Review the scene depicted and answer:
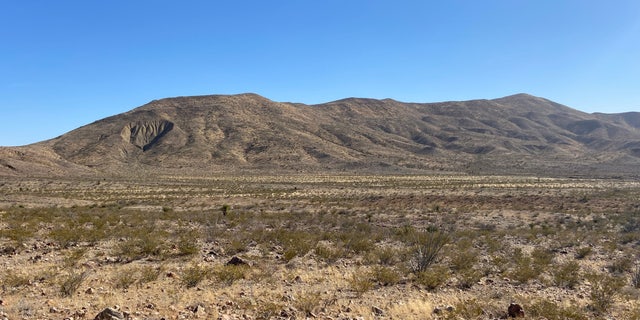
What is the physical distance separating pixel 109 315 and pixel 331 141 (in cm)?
11737

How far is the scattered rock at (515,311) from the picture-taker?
763cm

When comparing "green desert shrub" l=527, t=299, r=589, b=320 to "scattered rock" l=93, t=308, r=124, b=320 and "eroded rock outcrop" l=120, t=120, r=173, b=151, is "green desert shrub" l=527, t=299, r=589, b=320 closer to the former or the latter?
"scattered rock" l=93, t=308, r=124, b=320

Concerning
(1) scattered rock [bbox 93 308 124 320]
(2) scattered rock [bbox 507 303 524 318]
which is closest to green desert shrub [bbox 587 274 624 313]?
(2) scattered rock [bbox 507 303 524 318]

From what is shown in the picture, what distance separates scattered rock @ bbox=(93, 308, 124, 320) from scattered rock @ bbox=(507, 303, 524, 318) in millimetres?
7204

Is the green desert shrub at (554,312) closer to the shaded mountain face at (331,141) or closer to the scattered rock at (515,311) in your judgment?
the scattered rock at (515,311)

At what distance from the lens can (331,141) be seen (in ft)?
405

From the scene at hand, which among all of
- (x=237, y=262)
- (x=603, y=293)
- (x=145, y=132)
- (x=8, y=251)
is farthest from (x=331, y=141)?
(x=603, y=293)

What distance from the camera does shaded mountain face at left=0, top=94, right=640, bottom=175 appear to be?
98812mm

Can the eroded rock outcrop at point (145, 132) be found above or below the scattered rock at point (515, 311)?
above

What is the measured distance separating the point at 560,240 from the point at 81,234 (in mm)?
18827

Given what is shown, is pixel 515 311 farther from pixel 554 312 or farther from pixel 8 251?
pixel 8 251

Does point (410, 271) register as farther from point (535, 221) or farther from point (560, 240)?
point (535, 221)

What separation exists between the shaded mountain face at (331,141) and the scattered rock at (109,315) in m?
82.6

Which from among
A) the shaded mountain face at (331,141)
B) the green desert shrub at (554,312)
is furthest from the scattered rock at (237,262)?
the shaded mountain face at (331,141)
